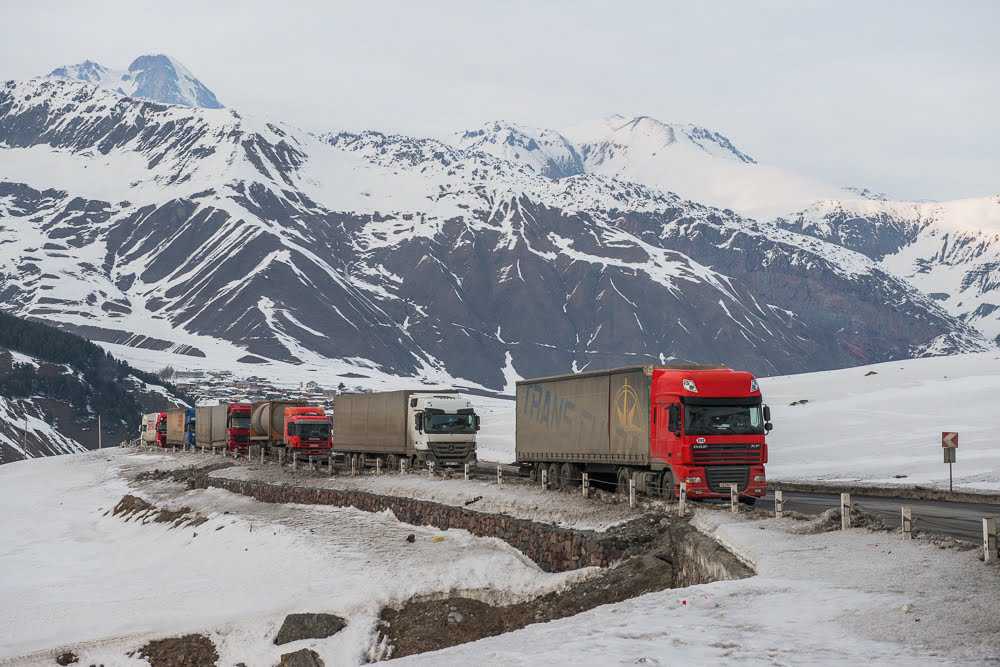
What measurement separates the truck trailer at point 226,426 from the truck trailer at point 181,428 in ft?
36.3

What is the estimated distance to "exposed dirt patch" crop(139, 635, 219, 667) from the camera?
91.4 feet

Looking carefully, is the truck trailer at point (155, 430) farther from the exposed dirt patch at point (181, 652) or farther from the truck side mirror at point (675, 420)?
the truck side mirror at point (675, 420)

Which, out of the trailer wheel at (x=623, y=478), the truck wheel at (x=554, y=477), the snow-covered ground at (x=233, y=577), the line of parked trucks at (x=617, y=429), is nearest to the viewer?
the snow-covered ground at (x=233, y=577)

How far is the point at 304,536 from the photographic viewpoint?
135 ft

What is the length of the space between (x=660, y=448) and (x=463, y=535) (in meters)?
7.62

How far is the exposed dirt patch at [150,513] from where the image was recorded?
54763 mm

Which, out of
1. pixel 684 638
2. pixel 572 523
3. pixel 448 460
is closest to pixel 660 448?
pixel 572 523

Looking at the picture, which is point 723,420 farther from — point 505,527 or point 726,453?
point 505,527

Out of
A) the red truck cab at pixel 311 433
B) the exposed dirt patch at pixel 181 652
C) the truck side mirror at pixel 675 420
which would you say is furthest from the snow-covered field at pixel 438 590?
the red truck cab at pixel 311 433

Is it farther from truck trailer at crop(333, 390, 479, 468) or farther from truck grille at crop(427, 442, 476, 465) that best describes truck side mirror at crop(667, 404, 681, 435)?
truck grille at crop(427, 442, 476, 465)

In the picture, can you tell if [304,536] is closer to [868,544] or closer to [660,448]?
[660,448]

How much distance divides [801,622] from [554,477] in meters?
29.0

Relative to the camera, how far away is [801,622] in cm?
1593

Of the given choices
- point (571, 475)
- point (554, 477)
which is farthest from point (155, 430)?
point (571, 475)
